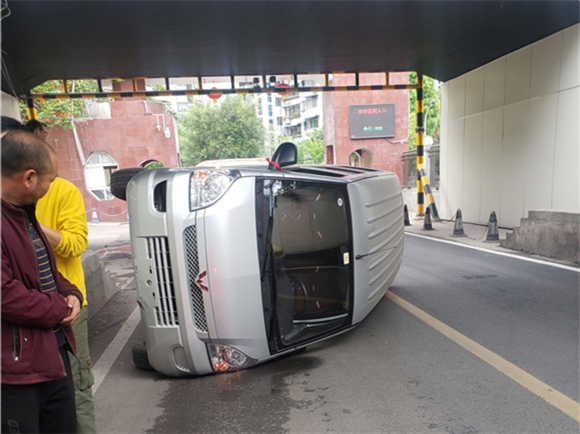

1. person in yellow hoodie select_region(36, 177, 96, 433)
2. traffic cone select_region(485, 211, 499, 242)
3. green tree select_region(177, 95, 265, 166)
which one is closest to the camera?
person in yellow hoodie select_region(36, 177, 96, 433)

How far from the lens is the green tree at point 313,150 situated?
51.6 meters

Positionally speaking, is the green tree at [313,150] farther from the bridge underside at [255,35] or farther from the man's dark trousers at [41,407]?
the man's dark trousers at [41,407]

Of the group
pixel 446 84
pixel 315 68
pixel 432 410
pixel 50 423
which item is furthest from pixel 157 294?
pixel 446 84

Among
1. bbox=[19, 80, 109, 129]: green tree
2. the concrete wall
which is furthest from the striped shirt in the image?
bbox=[19, 80, 109, 129]: green tree

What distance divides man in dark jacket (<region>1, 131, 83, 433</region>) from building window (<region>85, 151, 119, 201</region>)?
21.2m

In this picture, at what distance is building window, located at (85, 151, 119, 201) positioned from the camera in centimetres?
2134

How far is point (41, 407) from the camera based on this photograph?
1765 millimetres

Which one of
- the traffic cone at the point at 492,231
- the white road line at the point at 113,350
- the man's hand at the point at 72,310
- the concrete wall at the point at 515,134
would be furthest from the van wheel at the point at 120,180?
the traffic cone at the point at 492,231

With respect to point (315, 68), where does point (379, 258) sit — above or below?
below

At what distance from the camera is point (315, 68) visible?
1156 centimetres

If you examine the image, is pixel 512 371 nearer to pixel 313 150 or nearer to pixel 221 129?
pixel 221 129

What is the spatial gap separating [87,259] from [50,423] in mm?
3994

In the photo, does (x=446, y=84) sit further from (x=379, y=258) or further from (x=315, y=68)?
(x=379, y=258)

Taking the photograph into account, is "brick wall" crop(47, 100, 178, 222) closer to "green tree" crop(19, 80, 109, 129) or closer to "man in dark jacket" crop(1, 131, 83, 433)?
"green tree" crop(19, 80, 109, 129)
